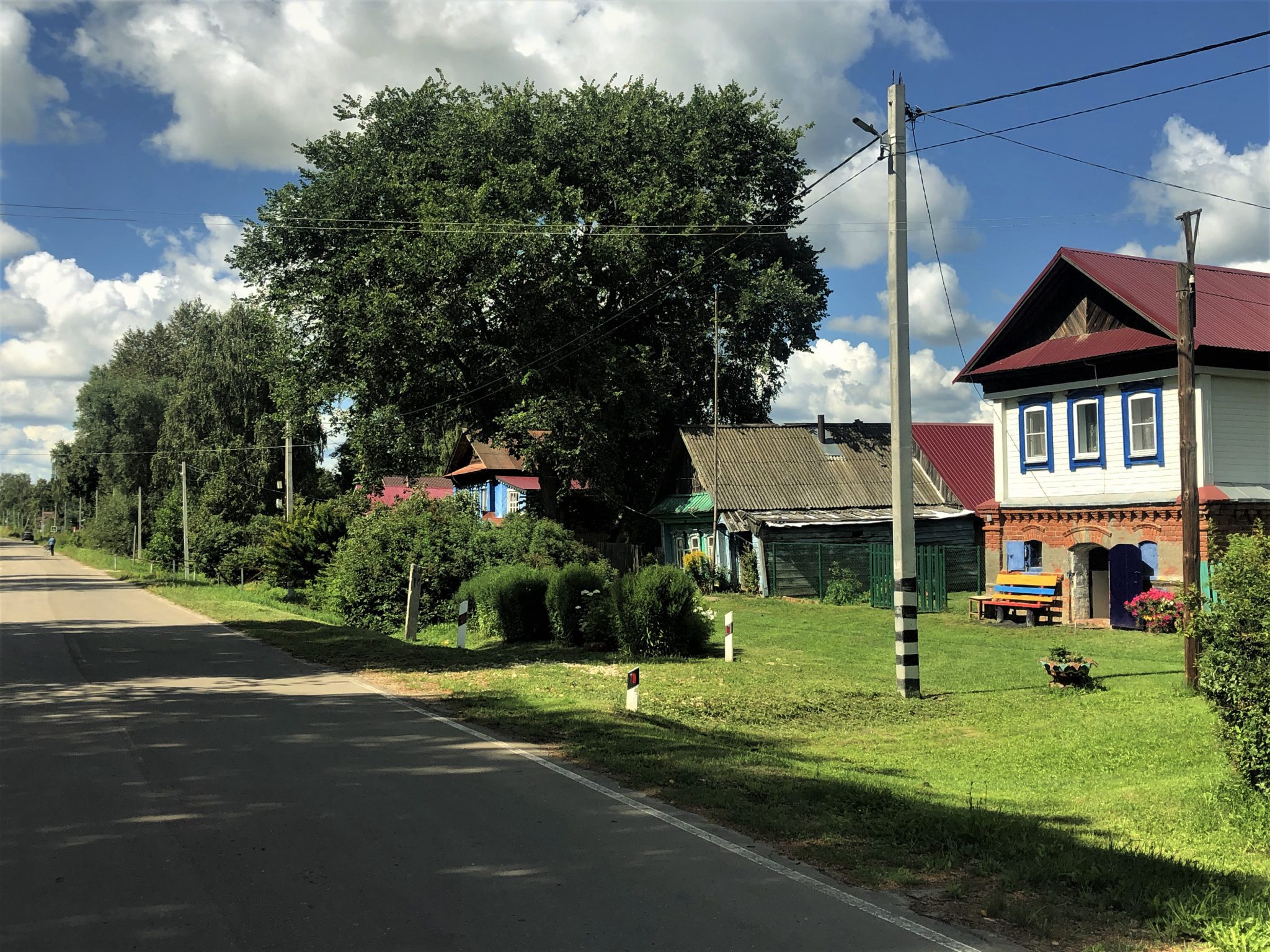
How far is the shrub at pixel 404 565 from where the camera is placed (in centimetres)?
2758

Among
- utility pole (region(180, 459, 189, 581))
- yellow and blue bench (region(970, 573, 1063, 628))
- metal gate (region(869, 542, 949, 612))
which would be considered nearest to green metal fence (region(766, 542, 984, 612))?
metal gate (region(869, 542, 949, 612))

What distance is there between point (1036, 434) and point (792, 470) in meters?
12.3

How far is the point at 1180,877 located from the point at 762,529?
2905cm

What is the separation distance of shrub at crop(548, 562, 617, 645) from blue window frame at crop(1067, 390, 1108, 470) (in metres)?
13.6

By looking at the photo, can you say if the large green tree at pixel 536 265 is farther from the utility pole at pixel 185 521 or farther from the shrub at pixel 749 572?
the utility pole at pixel 185 521

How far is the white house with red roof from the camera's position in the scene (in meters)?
24.0

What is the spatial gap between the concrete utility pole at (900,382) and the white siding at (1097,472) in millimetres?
11879

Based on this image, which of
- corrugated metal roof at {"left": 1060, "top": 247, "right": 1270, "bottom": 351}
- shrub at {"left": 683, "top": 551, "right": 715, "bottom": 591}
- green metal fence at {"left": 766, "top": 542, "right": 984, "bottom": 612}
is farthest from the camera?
shrub at {"left": 683, "top": 551, "right": 715, "bottom": 591}

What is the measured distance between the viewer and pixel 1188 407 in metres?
15.1

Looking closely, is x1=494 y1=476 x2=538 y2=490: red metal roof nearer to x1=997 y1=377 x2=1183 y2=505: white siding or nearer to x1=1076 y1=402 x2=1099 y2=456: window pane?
x1=997 y1=377 x2=1183 y2=505: white siding

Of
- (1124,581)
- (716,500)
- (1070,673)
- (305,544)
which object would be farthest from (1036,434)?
(305,544)

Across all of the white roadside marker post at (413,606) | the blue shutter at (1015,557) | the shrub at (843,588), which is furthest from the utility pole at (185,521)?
the blue shutter at (1015,557)

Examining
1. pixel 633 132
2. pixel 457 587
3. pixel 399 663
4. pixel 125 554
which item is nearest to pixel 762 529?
pixel 457 587

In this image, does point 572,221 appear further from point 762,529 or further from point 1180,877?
point 1180,877
